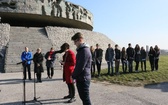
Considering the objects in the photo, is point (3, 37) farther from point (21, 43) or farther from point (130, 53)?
point (130, 53)

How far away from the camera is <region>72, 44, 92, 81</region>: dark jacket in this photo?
424 cm

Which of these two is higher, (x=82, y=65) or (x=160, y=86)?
(x=82, y=65)

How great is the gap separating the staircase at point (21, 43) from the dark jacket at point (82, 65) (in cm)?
1089

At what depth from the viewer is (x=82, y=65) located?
13.9ft

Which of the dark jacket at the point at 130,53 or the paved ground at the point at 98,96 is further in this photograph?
the dark jacket at the point at 130,53

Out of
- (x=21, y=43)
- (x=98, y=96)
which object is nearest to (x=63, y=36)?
(x=21, y=43)

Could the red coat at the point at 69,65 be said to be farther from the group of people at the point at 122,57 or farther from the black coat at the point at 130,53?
the black coat at the point at 130,53

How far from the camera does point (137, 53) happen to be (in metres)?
13.1

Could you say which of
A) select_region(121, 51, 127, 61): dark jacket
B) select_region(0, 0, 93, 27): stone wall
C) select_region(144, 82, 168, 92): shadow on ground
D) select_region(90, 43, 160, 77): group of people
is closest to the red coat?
select_region(144, 82, 168, 92): shadow on ground

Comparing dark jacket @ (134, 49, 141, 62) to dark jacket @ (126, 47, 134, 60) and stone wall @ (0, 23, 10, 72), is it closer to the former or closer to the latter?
dark jacket @ (126, 47, 134, 60)

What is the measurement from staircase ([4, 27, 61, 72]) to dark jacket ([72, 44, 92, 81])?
10889 mm

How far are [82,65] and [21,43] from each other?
14145mm

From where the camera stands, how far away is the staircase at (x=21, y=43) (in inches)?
589

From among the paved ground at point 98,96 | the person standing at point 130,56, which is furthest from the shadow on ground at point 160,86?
the person standing at point 130,56
